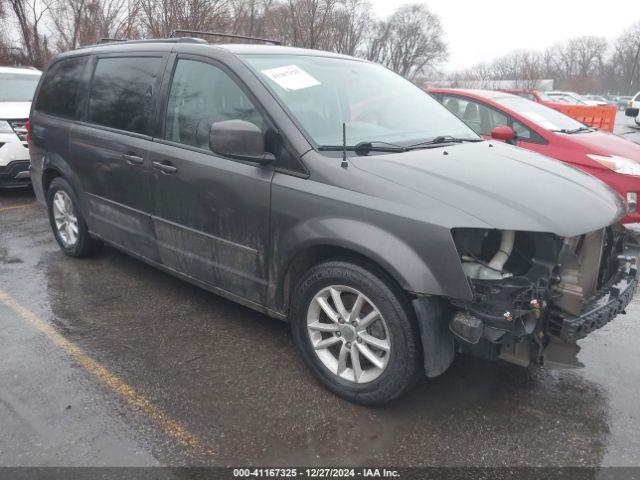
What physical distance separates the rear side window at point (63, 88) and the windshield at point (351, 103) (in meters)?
2.04

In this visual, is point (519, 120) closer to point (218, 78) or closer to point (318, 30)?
point (218, 78)

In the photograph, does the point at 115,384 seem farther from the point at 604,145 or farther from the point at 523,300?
the point at 604,145

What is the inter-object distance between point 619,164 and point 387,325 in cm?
426

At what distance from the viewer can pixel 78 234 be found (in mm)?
4844

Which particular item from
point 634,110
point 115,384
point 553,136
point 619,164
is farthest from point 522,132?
point 634,110

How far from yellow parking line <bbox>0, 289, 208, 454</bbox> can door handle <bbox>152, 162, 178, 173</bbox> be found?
1.26m

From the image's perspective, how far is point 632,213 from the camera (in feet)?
18.1

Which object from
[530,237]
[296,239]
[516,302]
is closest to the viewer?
[516,302]

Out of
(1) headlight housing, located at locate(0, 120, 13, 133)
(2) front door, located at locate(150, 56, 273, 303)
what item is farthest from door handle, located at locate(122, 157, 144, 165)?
(1) headlight housing, located at locate(0, 120, 13, 133)

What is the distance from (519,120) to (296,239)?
14.5ft

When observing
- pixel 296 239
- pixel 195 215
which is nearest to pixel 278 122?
pixel 296 239

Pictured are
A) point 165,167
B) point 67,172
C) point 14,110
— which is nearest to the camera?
point 165,167

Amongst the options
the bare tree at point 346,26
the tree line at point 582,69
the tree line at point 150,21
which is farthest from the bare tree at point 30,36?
the tree line at point 582,69

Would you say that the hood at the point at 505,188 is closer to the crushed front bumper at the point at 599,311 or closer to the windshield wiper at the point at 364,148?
the windshield wiper at the point at 364,148
